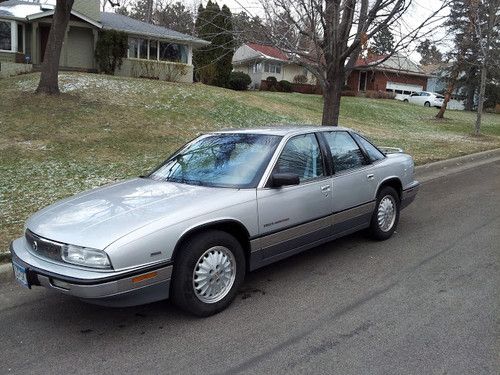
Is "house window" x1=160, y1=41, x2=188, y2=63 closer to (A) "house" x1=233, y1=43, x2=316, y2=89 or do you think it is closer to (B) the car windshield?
(A) "house" x1=233, y1=43, x2=316, y2=89

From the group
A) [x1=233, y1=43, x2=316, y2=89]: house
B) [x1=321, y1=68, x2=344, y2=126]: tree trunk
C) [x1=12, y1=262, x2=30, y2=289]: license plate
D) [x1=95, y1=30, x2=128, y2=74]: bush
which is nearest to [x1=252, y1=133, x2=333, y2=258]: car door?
[x1=12, y1=262, x2=30, y2=289]: license plate

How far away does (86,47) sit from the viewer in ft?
82.9

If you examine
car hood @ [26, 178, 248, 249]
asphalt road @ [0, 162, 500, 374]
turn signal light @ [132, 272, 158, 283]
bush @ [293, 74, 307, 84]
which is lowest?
asphalt road @ [0, 162, 500, 374]

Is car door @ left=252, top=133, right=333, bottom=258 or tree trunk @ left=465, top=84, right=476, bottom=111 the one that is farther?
tree trunk @ left=465, top=84, right=476, bottom=111

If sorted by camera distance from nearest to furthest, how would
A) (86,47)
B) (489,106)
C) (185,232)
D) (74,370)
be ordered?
(74,370) → (185,232) → (86,47) → (489,106)

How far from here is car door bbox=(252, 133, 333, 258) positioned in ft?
14.0

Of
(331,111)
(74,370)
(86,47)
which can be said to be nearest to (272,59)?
(86,47)

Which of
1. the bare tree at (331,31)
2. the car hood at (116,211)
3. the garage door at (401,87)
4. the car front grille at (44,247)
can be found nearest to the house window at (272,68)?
the garage door at (401,87)

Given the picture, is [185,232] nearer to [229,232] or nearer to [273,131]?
[229,232]

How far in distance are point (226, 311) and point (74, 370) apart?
1276 millimetres

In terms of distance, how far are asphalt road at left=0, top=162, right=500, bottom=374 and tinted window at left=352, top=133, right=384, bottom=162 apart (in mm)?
1230

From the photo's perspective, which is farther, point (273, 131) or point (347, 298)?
point (273, 131)

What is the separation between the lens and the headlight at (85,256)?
3348 mm

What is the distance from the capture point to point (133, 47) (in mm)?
26453
